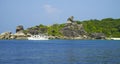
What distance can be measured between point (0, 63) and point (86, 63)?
1428cm

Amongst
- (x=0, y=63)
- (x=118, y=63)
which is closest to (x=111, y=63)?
(x=118, y=63)

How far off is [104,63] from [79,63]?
4149 mm

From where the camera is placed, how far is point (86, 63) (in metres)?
48.8

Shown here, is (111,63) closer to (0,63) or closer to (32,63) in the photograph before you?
(32,63)

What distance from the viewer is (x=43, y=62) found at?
50.1 m

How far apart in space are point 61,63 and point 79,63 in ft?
9.85

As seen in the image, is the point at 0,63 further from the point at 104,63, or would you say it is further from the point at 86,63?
the point at 104,63

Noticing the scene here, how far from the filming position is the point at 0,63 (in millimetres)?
48406

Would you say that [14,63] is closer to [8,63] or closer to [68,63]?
[8,63]

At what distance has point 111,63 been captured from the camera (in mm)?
48562

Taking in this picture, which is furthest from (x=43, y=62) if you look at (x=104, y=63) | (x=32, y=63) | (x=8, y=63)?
(x=104, y=63)

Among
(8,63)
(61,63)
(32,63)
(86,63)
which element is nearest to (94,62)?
(86,63)

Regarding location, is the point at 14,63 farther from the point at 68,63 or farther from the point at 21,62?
the point at 68,63

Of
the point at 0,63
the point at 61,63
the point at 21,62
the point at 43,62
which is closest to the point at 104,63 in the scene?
the point at 61,63
